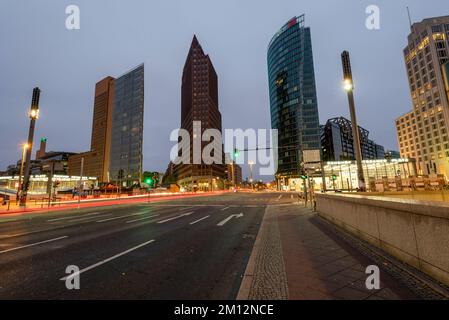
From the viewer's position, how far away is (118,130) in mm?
151125

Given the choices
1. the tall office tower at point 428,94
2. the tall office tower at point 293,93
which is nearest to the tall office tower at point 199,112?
the tall office tower at point 293,93

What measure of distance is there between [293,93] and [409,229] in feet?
387

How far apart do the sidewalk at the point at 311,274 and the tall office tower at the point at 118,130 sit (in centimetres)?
13837

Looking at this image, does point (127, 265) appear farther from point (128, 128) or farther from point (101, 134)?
point (101, 134)

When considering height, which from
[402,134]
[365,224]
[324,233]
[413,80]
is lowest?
[324,233]

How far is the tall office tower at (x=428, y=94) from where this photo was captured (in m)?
80.1

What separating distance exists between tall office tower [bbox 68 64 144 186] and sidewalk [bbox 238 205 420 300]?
138372mm

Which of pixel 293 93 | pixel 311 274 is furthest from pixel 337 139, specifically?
pixel 311 274

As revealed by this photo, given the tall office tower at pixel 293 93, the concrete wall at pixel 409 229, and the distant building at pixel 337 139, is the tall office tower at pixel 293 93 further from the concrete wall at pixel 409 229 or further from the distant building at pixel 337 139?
the concrete wall at pixel 409 229

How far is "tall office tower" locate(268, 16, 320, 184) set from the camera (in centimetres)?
10804
